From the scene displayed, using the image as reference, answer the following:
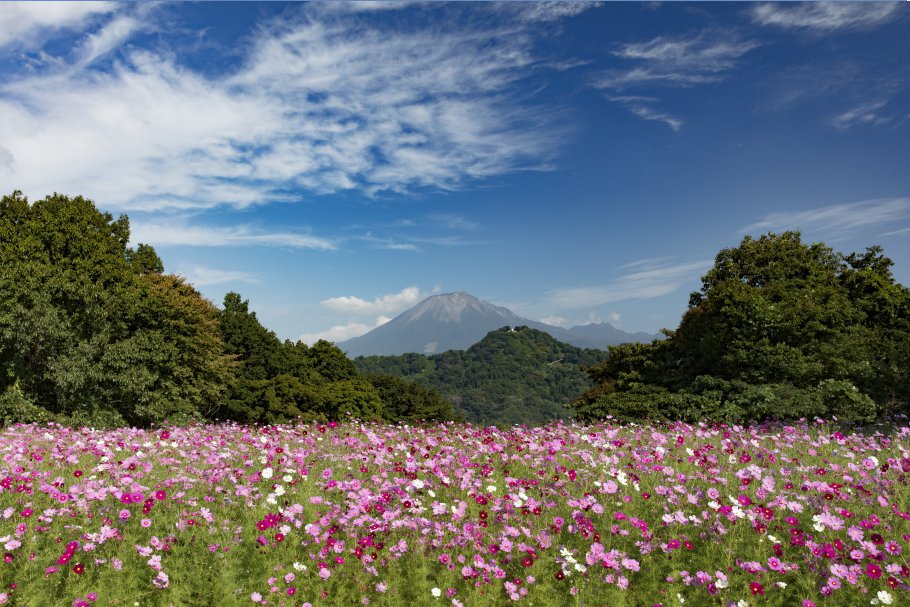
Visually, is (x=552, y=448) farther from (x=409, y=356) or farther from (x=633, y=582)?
(x=409, y=356)

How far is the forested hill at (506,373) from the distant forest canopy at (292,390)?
6832 centimetres

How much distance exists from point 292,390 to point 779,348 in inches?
1089

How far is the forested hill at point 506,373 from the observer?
348 ft

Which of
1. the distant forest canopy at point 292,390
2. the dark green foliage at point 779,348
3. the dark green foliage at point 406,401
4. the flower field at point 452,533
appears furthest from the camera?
the dark green foliage at point 406,401

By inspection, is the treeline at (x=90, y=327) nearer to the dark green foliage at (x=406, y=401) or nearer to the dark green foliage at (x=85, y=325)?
the dark green foliage at (x=85, y=325)

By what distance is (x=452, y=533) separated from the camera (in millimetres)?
5520

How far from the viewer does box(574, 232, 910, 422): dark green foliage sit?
21.1 m

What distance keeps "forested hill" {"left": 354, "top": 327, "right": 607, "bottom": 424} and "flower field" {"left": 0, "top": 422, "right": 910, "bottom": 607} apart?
90.6 m

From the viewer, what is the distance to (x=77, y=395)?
66.9 feet

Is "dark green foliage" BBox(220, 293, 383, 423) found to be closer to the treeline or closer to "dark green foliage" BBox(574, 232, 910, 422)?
the treeline

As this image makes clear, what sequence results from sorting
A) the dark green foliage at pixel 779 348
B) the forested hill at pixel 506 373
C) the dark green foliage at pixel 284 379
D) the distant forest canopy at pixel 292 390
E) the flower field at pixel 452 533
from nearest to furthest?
the flower field at pixel 452 533, the distant forest canopy at pixel 292 390, the dark green foliage at pixel 779 348, the dark green foliage at pixel 284 379, the forested hill at pixel 506 373

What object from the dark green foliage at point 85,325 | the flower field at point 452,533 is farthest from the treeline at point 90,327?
the flower field at point 452,533

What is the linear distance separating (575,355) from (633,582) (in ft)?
412

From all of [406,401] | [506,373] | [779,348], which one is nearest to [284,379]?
[406,401]
